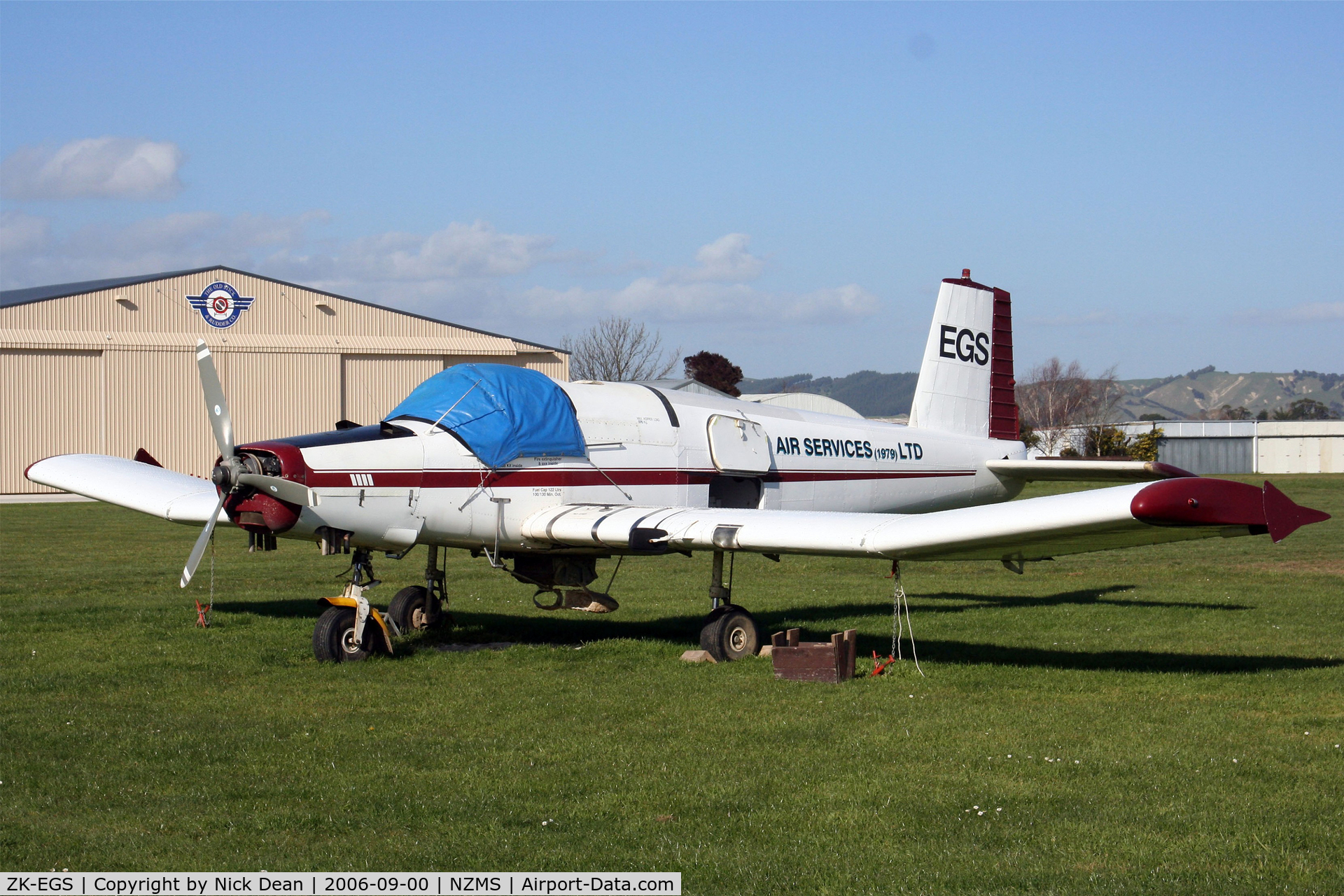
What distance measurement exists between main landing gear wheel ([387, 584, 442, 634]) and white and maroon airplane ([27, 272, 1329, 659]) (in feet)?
0.08

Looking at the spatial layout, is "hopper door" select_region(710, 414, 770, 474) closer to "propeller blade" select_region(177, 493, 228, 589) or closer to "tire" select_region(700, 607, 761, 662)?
"tire" select_region(700, 607, 761, 662)

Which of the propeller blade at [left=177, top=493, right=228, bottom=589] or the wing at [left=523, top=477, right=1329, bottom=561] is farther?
the propeller blade at [left=177, top=493, right=228, bottom=589]

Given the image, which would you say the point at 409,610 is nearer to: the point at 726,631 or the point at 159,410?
the point at 726,631

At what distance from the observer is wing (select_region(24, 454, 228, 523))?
1304 cm

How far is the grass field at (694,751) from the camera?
5.58 metres

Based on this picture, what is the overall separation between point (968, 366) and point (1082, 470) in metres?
2.63

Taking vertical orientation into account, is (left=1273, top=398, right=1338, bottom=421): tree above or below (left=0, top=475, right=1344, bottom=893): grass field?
above

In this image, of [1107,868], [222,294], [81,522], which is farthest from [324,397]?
[1107,868]

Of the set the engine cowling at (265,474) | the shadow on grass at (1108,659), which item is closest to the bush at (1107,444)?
the shadow on grass at (1108,659)

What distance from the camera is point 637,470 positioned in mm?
12195

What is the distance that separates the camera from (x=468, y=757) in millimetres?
7426

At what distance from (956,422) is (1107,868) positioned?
10.5 metres

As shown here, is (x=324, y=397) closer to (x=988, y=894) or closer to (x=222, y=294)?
(x=222, y=294)
